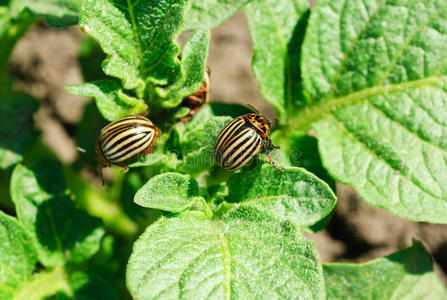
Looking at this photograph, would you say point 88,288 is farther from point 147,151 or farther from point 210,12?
point 210,12

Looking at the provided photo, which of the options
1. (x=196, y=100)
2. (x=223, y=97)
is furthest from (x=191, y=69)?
(x=223, y=97)

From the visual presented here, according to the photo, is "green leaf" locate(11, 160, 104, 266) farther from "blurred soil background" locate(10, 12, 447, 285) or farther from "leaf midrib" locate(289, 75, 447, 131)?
"blurred soil background" locate(10, 12, 447, 285)

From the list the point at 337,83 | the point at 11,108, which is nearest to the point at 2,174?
the point at 11,108

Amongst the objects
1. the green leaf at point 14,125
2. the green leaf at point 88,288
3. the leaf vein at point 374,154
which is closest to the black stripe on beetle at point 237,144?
the leaf vein at point 374,154

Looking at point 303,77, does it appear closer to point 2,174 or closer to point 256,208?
point 256,208

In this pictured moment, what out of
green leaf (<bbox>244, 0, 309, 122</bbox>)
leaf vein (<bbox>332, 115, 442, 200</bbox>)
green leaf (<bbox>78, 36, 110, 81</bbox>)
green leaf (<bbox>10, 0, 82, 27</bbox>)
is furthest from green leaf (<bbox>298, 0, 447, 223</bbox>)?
green leaf (<bbox>78, 36, 110, 81</bbox>)

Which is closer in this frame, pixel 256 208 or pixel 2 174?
pixel 256 208
